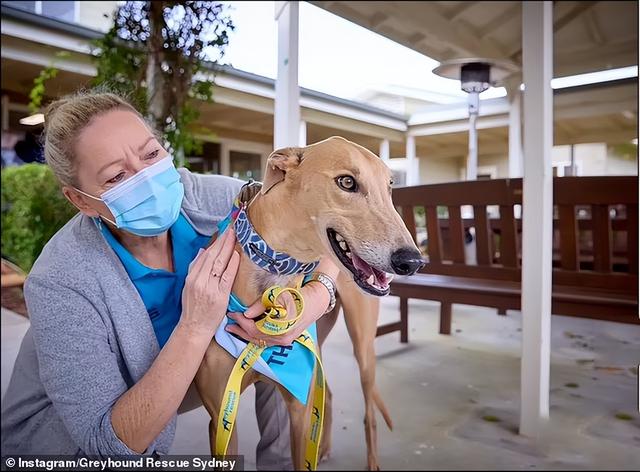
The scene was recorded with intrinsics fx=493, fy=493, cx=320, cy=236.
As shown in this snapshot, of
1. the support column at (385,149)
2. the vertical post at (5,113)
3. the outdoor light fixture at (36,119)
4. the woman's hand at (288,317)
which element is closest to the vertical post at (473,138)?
the support column at (385,149)

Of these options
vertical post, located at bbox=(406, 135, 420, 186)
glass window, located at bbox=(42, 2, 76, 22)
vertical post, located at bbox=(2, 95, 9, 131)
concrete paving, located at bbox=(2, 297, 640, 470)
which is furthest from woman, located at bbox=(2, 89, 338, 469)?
vertical post, located at bbox=(2, 95, 9, 131)

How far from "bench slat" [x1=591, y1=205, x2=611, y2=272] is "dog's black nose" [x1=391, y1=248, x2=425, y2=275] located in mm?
818

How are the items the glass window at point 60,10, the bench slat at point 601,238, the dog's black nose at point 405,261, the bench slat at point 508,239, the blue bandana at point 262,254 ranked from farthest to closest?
the glass window at point 60,10, the bench slat at point 508,239, the bench slat at point 601,238, the blue bandana at point 262,254, the dog's black nose at point 405,261

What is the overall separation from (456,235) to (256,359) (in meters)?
0.55

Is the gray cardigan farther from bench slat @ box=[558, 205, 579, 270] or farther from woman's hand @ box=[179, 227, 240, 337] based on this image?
bench slat @ box=[558, 205, 579, 270]

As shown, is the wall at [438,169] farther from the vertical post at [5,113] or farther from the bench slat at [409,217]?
the vertical post at [5,113]

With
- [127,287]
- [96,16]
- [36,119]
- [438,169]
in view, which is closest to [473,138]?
[438,169]

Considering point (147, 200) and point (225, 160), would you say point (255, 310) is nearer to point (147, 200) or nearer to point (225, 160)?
point (147, 200)

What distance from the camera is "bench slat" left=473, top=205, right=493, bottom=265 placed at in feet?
3.42

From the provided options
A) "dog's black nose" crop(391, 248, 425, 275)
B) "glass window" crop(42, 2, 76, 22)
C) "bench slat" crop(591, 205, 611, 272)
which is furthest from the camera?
"glass window" crop(42, 2, 76, 22)

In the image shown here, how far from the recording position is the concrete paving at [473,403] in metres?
0.82

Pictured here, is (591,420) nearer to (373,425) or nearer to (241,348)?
(373,425)

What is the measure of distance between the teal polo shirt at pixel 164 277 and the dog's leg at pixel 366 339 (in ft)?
0.82

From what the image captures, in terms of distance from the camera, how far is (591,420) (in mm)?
1067
